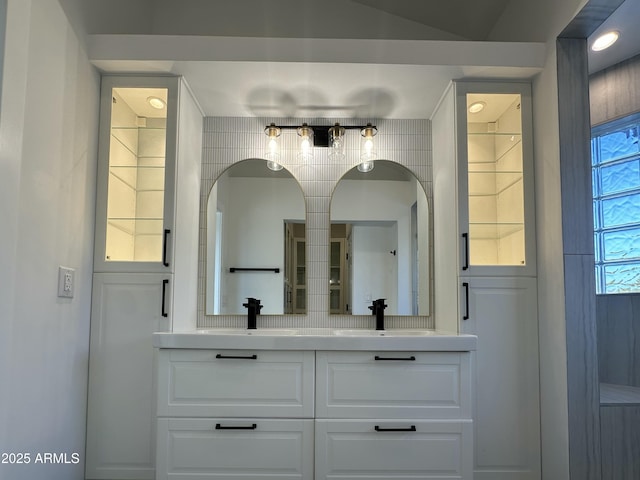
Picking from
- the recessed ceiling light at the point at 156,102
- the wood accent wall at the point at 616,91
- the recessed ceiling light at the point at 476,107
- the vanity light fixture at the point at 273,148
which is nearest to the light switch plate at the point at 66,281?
the recessed ceiling light at the point at 156,102

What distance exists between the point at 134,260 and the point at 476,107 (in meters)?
1.98

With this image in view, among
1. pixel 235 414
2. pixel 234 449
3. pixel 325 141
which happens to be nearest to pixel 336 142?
pixel 325 141

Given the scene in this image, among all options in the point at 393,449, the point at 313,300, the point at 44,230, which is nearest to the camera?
the point at 44,230

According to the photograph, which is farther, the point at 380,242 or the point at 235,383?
the point at 380,242

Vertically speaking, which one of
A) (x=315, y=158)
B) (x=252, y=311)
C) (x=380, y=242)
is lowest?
(x=252, y=311)

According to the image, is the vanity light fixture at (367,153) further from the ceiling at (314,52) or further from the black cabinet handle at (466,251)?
the black cabinet handle at (466,251)

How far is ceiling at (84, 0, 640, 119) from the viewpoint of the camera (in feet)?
8.39

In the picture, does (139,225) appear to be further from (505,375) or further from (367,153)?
(505,375)

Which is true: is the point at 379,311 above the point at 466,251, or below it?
below

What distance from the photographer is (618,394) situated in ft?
8.23

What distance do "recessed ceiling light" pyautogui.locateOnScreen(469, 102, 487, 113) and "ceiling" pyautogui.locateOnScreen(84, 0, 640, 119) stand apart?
0.14m

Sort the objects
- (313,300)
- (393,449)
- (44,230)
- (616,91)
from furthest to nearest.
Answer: (313,300), (616,91), (393,449), (44,230)

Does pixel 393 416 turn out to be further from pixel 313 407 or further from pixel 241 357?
pixel 241 357

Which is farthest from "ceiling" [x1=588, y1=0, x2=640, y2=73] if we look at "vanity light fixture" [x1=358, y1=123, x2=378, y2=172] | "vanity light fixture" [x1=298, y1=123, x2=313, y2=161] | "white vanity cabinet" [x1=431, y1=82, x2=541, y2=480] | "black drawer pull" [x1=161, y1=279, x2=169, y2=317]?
"black drawer pull" [x1=161, y1=279, x2=169, y2=317]
